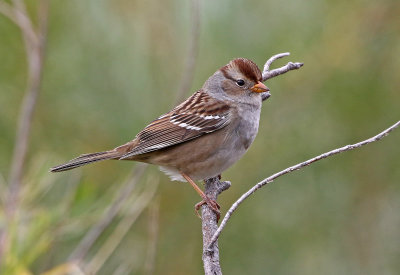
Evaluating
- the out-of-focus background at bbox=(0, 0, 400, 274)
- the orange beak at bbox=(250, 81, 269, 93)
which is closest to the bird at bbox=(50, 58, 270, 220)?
the orange beak at bbox=(250, 81, 269, 93)

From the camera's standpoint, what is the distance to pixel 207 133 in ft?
12.9

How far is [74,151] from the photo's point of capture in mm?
4539

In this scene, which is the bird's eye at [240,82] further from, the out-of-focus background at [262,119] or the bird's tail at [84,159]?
the bird's tail at [84,159]

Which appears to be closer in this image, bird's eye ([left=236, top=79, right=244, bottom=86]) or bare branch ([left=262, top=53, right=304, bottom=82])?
bare branch ([left=262, top=53, right=304, bottom=82])

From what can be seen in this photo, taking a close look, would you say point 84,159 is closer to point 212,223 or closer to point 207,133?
point 207,133

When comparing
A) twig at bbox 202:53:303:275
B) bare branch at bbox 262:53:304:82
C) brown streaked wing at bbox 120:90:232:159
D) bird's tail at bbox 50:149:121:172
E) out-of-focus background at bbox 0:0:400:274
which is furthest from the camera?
out-of-focus background at bbox 0:0:400:274

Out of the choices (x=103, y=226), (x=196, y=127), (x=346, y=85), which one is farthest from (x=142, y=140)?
(x=346, y=85)

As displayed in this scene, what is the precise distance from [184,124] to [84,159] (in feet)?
1.98

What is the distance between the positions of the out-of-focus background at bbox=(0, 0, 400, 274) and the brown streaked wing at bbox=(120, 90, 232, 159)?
30cm

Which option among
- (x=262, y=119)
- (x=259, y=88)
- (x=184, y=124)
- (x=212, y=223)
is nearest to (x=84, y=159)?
(x=184, y=124)

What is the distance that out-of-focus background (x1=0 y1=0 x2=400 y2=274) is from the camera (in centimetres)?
434

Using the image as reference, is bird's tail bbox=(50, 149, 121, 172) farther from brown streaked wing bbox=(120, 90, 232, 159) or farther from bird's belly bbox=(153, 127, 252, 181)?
bird's belly bbox=(153, 127, 252, 181)

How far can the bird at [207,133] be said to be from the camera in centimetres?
381

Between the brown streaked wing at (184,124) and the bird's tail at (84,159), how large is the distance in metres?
0.10
